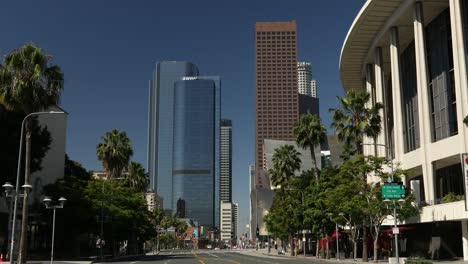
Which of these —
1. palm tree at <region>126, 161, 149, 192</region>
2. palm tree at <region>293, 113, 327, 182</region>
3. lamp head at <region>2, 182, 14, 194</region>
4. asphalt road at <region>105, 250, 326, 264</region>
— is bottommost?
asphalt road at <region>105, 250, 326, 264</region>

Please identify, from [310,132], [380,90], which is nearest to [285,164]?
[310,132]

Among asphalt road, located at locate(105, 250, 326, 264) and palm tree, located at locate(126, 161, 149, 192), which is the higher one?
palm tree, located at locate(126, 161, 149, 192)

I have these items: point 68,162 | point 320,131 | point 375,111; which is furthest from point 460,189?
point 68,162

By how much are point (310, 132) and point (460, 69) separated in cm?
2747

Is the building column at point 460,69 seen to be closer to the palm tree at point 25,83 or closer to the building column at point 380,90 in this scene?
the building column at point 380,90

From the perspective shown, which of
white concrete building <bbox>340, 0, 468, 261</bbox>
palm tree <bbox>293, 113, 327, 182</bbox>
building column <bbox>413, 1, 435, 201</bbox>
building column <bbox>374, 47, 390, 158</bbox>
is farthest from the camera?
palm tree <bbox>293, 113, 327, 182</bbox>

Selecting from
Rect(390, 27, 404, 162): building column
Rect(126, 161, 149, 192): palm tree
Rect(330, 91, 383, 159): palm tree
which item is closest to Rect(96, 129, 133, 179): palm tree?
Rect(126, 161, 149, 192): palm tree

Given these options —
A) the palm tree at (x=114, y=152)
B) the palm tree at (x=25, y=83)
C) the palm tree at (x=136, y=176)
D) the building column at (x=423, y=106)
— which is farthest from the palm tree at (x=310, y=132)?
the palm tree at (x=25, y=83)

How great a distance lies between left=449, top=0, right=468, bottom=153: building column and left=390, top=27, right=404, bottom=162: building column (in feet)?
39.5

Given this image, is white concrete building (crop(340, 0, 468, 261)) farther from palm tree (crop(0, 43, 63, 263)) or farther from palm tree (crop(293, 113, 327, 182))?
palm tree (crop(0, 43, 63, 263))

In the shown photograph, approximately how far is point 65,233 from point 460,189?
144ft

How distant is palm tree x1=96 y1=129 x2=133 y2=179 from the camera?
80750mm

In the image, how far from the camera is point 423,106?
52906 millimetres

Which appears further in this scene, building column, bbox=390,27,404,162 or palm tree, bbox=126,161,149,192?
palm tree, bbox=126,161,149,192
